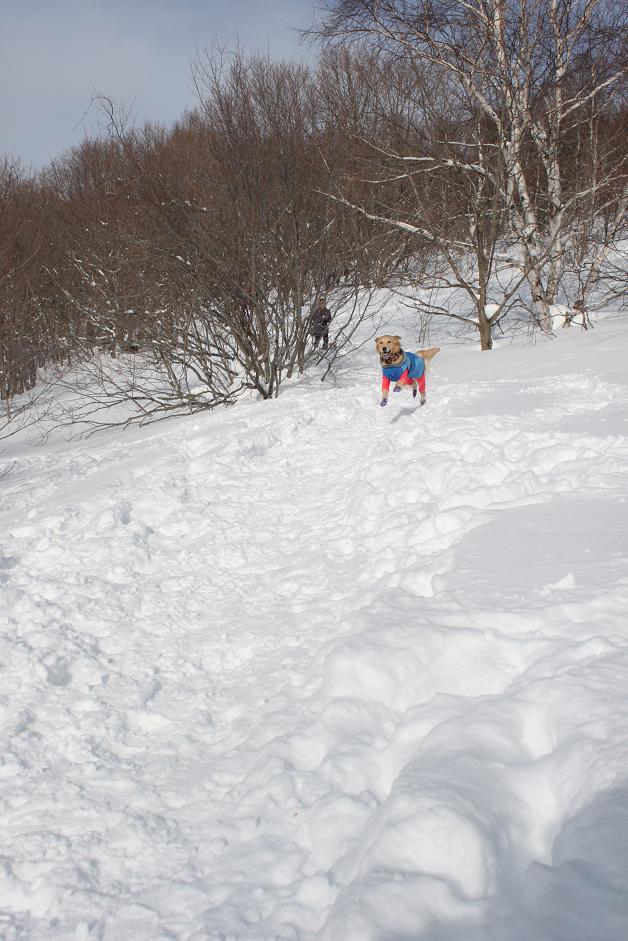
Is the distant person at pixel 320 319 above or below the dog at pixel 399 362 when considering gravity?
above

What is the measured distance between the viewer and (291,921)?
140 cm

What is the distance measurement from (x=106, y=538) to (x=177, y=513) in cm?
59

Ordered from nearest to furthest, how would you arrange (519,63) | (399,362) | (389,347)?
(389,347) → (399,362) → (519,63)

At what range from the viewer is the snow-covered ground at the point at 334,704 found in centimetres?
137

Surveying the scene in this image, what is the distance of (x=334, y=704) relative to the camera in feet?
6.84

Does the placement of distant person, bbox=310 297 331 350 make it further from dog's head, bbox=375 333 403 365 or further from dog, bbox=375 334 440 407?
dog's head, bbox=375 333 403 365

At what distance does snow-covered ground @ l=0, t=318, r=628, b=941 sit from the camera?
4.48 feet

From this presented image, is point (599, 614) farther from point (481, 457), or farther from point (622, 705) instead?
point (481, 457)

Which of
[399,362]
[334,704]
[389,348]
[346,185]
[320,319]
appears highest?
[346,185]

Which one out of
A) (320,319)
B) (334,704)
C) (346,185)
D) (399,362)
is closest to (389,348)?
(399,362)

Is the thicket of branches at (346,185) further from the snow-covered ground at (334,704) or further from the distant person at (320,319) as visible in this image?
the snow-covered ground at (334,704)

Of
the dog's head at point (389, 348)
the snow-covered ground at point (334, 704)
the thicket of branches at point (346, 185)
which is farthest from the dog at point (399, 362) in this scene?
the thicket of branches at point (346, 185)

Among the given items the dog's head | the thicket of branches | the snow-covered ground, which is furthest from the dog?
the thicket of branches

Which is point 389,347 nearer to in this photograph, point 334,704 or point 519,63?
point 334,704
